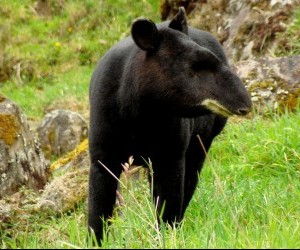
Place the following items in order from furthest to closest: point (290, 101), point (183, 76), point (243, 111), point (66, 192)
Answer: point (290, 101) < point (66, 192) < point (183, 76) < point (243, 111)

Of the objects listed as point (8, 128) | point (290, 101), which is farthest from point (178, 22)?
point (290, 101)

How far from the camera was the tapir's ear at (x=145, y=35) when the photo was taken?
446 cm

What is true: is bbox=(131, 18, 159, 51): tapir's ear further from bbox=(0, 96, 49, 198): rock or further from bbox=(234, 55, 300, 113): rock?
bbox=(234, 55, 300, 113): rock

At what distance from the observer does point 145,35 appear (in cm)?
452

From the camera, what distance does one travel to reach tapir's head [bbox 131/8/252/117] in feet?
13.8

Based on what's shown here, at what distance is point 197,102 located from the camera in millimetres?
4367

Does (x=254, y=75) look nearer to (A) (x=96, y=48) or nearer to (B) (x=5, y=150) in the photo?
(B) (x=5, y=150)

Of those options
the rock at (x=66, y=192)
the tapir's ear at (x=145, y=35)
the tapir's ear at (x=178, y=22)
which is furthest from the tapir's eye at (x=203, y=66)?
the rock at (x=66, y=192)

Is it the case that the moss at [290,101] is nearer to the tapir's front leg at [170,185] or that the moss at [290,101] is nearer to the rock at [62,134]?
the tapir's front leg at [170,185]

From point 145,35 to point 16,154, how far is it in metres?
3.15

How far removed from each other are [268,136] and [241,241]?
407cm

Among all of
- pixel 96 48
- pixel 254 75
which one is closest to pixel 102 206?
pixel 254 75

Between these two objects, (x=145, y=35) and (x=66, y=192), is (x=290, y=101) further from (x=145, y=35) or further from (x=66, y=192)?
(x=145, y=35)

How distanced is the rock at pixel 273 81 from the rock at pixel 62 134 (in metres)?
3.22
